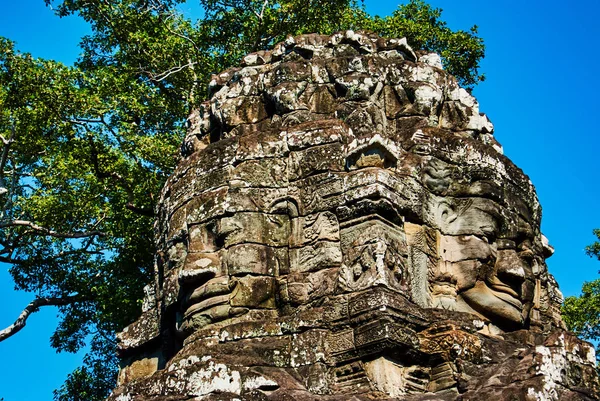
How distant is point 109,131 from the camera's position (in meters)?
19.8

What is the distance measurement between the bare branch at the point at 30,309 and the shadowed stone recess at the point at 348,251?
8858 millimetres

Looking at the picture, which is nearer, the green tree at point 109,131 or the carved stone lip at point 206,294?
Answer: the carved stone lip at point 206,294

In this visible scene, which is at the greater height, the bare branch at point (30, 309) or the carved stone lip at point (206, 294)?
the bare branch at point (30, 309)

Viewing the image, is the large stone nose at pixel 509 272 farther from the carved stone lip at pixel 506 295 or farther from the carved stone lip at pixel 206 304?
the carved stone lip at pixel 206 304

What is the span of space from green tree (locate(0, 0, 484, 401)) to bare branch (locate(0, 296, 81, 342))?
1.2 inches

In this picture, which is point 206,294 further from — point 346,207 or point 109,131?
point 109,131

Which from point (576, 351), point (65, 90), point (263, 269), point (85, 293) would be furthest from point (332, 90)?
point (85, 293)

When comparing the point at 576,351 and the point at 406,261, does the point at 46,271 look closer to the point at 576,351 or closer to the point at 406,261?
the point at 406,261

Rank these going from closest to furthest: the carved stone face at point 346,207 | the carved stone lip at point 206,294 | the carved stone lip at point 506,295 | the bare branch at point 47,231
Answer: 1. the carved stone face at point 346,207
2. the carved stone lip at point 206,294
3. the carved stone lip at point 506,295
4. the bare branch at point 47,231

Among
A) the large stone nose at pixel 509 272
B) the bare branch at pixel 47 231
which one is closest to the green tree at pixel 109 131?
the bare branch at pixel 47 231

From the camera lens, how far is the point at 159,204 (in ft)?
38.7

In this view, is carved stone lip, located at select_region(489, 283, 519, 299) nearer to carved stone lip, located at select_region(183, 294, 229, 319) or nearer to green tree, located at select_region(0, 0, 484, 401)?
carved stone lip, located at select_region(183, 294, 229, 319)

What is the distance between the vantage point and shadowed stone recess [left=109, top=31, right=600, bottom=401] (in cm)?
869

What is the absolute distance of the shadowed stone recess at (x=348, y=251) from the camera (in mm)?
8688
